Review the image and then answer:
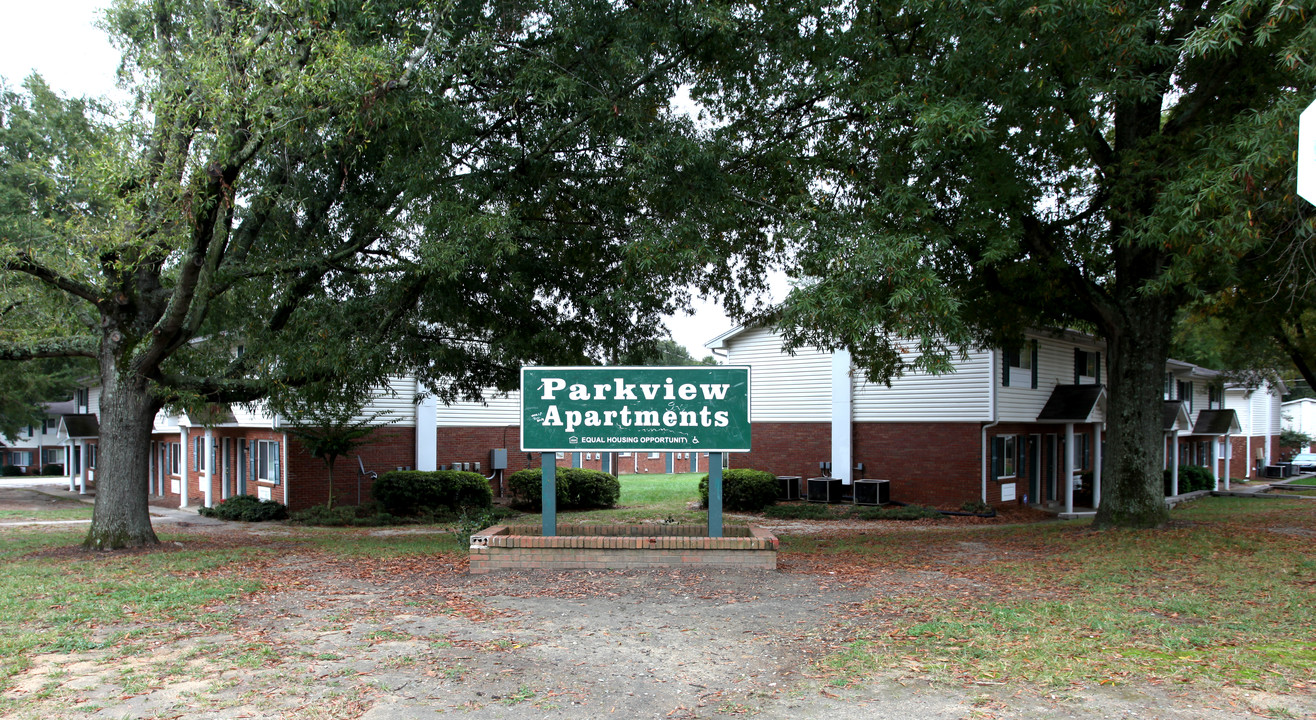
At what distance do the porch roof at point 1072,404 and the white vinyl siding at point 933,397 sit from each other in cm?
337

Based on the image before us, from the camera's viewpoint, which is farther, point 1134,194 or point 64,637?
point 1134,194

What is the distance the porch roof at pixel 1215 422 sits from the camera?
34281mm

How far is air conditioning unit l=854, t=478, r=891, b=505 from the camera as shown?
80.0ft

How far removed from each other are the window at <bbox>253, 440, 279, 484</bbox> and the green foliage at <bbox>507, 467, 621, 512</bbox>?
262 inches

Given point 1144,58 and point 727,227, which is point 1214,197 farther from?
point 727,227

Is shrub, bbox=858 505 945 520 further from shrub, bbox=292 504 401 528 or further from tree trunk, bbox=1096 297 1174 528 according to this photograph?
shrub, bbox=292 504 401 528

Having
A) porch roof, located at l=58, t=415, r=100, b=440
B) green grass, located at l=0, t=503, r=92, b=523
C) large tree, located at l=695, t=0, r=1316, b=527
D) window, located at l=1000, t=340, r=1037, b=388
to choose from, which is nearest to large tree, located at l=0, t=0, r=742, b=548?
large tree, located at l=695, t=0, r=1316, b=527

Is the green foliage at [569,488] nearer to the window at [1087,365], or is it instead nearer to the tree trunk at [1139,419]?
the tree trunk at [1139,419]

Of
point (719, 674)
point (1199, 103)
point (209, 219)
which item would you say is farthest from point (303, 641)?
point (1199, 103)

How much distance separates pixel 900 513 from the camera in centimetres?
2280

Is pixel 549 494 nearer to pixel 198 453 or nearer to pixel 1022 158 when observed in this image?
pixel 1022 158

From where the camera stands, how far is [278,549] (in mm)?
14867

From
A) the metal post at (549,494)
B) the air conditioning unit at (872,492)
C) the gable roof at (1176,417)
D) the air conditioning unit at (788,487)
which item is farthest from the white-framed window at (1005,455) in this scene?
the metal post at (549,494)

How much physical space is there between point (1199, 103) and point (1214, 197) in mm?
3815
